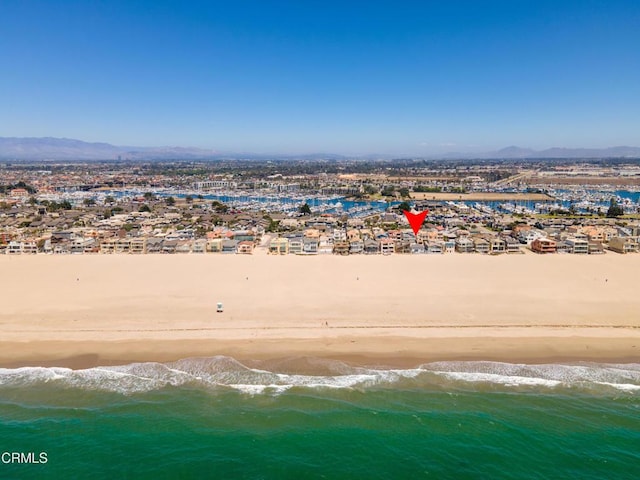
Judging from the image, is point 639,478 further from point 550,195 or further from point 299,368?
point 550,195

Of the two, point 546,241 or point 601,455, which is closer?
point 601,455

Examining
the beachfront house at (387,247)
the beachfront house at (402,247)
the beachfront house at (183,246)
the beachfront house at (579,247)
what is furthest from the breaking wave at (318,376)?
the beachfront house at (579,247)

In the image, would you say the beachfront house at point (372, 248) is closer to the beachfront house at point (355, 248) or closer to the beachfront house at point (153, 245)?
the beachfront house at point (355, 248)

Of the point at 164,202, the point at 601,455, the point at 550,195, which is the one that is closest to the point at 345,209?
the point at 164,202

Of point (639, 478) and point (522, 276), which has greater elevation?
point (522, 276)

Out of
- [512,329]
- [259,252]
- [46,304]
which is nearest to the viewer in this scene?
[512,329]
